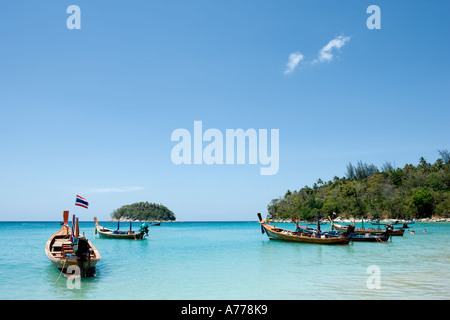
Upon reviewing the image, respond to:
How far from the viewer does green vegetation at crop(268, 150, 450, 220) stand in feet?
323

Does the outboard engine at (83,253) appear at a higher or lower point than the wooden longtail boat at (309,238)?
higher

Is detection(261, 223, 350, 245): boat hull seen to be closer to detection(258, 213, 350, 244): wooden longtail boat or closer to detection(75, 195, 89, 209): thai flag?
detection(258, 213, 350, 244): wooden longtail boat

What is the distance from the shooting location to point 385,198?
108 metres

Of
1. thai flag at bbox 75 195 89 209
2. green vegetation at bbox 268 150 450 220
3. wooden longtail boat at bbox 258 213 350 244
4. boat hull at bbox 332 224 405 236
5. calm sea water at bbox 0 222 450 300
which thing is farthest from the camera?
green vegetation at bbox 268 150 450 220

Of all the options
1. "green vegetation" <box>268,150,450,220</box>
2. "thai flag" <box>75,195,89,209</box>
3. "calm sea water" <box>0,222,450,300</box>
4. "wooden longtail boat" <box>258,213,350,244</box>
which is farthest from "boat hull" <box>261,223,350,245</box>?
"green vegetation" <box>268,150,450,220</box>

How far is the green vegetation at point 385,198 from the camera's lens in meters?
98.4

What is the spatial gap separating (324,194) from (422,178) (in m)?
35.8

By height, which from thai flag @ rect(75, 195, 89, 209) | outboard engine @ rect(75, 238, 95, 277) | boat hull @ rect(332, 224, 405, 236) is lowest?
boat hull @ rect(332, 224, 405, 236)

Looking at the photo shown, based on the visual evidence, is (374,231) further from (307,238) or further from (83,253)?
(83,253)

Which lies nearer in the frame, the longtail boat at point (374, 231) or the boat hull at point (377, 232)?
the boat hull at point (377, 232)

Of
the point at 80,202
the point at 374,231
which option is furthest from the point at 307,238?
the point at 80,202

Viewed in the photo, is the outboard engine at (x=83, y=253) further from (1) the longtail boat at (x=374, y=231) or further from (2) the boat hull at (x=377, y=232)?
(2) the boat hull at (x=377, y=232)

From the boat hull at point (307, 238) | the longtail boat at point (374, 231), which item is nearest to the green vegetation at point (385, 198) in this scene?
the longtail boat at point (374, 231)
